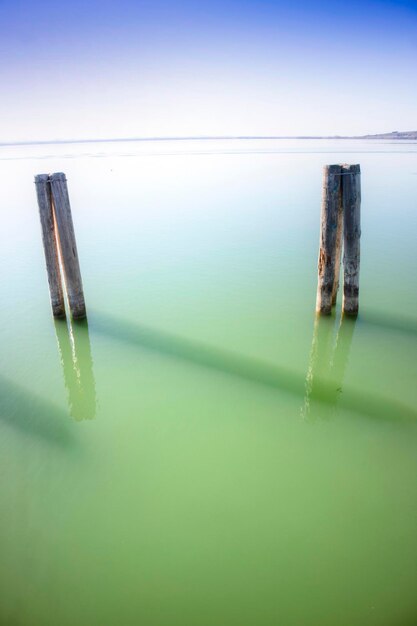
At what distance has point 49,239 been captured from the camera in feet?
17.7

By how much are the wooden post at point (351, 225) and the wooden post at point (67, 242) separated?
3581 millimetres

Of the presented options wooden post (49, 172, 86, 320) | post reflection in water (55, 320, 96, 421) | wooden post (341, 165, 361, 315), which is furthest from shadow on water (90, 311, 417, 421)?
wooden post (341, 165, 361, 315)

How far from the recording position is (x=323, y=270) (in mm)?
Answer: 5477

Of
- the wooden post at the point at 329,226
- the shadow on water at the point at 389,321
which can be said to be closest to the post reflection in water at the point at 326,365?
the shadow on water at the point at 389,321

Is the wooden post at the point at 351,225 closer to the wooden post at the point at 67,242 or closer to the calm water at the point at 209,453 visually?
the calm water at the point at 209,453

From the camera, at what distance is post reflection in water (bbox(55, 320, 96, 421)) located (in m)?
4.44

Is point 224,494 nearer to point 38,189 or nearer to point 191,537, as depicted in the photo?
point 191,537

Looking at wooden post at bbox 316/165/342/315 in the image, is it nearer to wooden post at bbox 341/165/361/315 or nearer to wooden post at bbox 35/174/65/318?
wooden post at bbox 341/165/361/315

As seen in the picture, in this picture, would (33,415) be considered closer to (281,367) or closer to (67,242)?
(67,242)

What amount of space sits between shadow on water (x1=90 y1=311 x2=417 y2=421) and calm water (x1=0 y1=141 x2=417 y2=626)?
27mm

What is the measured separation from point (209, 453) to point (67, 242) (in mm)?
3442

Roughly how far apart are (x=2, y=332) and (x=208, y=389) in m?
3.47

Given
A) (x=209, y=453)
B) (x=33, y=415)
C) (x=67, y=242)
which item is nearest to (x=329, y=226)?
(x=209, y=453)

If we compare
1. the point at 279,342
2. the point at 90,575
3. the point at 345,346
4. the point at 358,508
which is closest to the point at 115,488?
the point at 90,575
